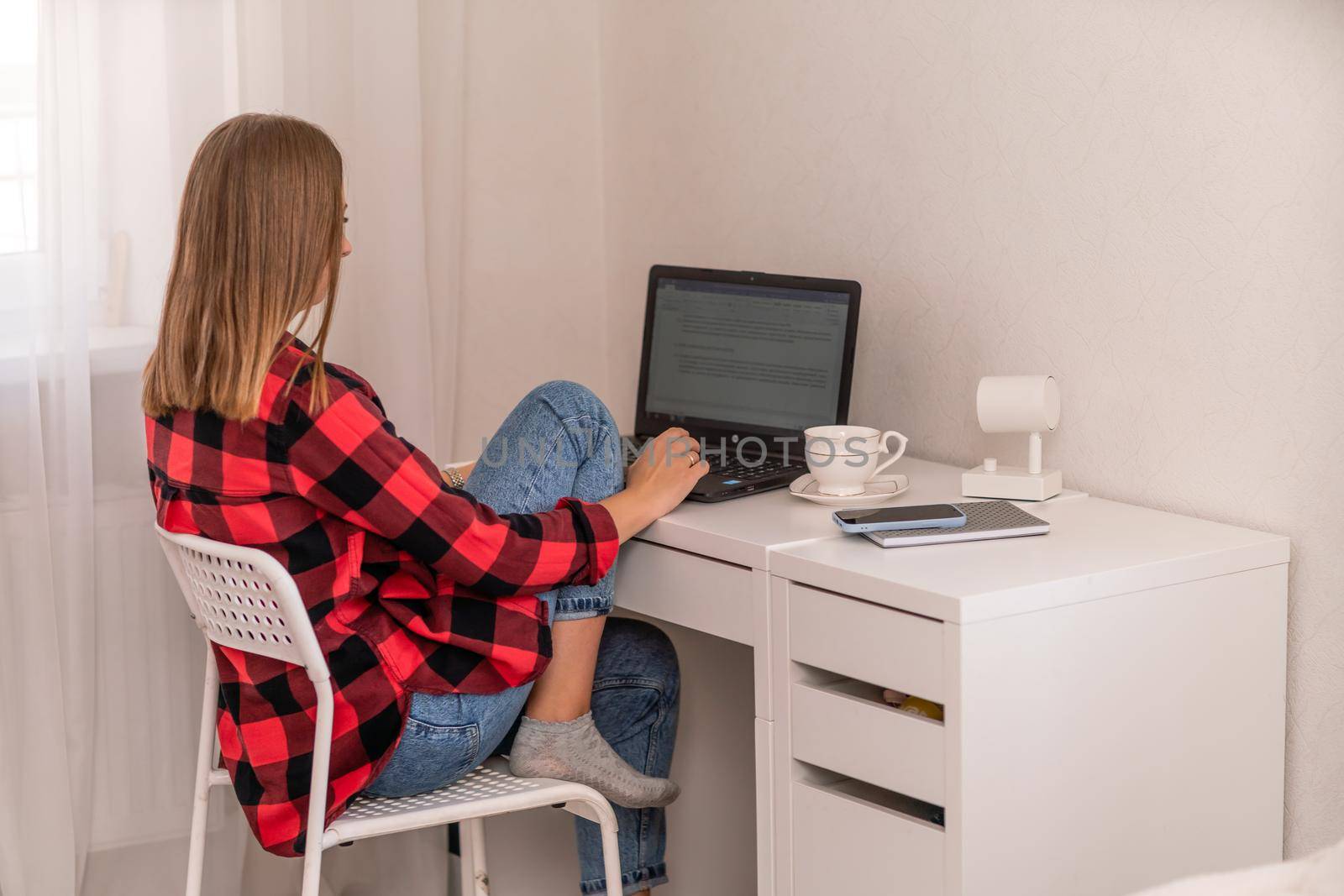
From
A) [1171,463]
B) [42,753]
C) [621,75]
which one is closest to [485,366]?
[621,75]

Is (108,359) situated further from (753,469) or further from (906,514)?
(906,514)

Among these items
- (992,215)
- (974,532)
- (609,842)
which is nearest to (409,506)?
(609,842)

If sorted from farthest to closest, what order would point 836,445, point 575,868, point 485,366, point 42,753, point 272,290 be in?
point 485,366 < point 575,868 < point 42,753 < point 836,445 < point 272,290

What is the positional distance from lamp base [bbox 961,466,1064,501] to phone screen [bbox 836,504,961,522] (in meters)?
0.15

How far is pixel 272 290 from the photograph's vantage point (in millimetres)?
1244

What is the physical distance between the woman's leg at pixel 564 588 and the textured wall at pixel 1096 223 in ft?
1.74

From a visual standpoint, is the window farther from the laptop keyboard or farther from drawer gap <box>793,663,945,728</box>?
drawer gap <box>793,663,945,728</box>

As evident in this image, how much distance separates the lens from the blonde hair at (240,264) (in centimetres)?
122

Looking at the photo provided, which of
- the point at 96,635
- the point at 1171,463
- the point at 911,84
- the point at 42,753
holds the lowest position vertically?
the point at 42,753

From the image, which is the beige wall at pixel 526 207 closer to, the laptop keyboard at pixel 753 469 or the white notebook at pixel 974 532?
the laptop keyboard at pixel 753 469

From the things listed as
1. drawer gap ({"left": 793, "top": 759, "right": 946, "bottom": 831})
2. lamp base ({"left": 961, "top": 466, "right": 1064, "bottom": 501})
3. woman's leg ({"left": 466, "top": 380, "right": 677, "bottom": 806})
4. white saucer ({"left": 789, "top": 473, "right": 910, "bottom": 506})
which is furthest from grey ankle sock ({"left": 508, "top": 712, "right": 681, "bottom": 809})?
lamp base ({"left": 961, "top": 466, "right": 1064, "bottom": 501})

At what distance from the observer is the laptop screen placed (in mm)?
1724

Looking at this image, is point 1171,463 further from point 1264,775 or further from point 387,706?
point 387,706

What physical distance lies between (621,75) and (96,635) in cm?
119
